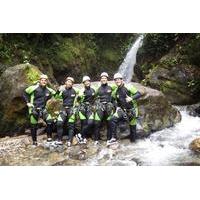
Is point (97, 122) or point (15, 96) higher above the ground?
point (15, 96)

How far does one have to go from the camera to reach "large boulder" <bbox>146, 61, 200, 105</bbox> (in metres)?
12.4

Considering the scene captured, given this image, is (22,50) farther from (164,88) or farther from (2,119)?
(164,88)

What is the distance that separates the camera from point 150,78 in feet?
42.7

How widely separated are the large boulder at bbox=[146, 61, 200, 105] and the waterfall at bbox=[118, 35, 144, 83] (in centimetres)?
155

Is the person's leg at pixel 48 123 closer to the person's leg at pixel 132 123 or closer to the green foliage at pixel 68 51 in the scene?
the person's leg at pixel 132 123

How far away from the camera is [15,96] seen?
415 inches

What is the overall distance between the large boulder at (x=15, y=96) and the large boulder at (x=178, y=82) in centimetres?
388

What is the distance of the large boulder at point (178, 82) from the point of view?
1242 centimetres

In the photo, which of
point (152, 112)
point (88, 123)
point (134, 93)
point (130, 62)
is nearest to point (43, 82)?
point (88, 123)

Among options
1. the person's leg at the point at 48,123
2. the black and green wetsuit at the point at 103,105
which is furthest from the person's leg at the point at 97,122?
the person's leg at the point at 48,123

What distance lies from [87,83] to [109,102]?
65 cm

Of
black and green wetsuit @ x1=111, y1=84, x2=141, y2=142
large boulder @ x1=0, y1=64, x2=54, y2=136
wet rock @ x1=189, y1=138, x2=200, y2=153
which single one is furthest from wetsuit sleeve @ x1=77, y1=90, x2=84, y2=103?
wet rock @ x1=189, y1=138, x2=200, y2=153

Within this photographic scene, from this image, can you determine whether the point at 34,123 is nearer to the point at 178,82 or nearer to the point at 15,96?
the point at 15,96

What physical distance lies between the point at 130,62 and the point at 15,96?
538cm
